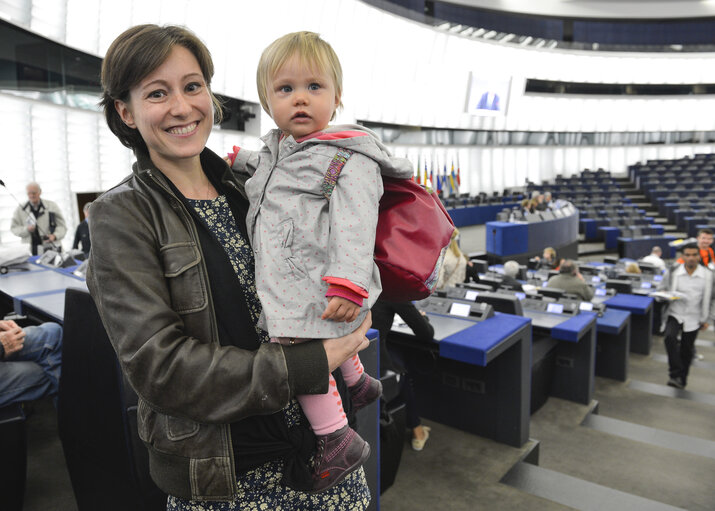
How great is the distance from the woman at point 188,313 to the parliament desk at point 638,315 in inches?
244

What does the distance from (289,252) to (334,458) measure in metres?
0.42

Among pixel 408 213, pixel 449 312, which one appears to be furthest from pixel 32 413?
pixel 408 213

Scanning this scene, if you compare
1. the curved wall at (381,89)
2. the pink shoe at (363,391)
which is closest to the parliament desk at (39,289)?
the pink shoe at (363,391)

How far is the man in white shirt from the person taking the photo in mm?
5539

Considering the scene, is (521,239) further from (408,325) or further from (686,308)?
(408,325)

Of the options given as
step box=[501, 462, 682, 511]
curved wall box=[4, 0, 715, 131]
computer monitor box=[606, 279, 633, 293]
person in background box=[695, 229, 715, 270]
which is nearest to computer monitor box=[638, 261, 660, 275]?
computer monitor box=[606, 279, 633, 293]

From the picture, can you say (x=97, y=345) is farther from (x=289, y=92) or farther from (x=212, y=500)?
(x=289, y=92)

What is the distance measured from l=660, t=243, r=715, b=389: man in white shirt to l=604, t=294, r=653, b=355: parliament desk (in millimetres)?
477

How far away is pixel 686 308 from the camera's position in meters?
5.61

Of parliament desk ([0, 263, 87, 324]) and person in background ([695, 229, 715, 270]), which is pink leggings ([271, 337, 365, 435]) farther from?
person in background ([695, 229, 715, 270])

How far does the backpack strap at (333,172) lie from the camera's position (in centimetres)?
102

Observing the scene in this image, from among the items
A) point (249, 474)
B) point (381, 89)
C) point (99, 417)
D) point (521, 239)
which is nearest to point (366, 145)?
point (249, 474)

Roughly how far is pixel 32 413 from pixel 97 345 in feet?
9.21

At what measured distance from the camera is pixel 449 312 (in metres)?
3.90
